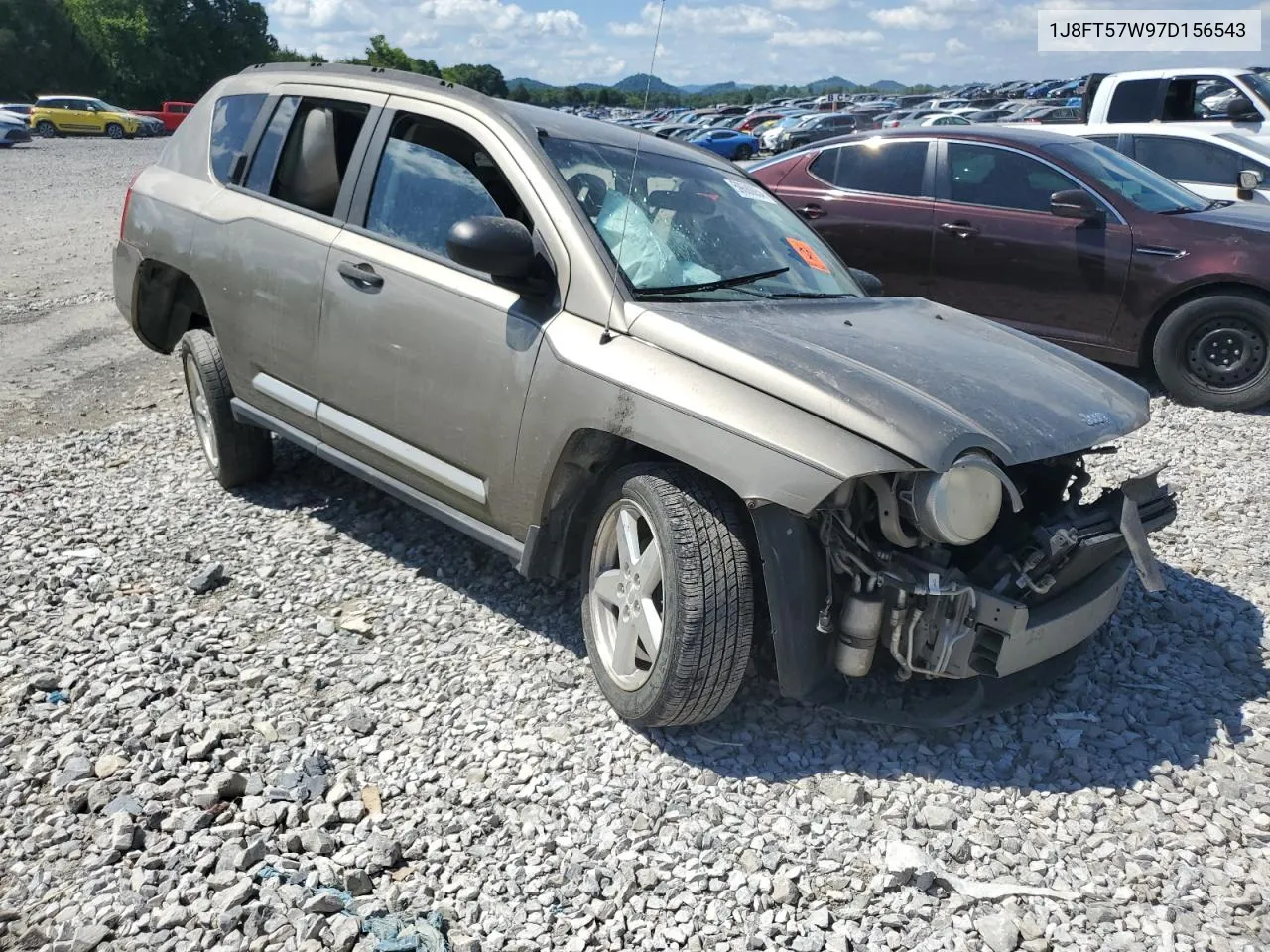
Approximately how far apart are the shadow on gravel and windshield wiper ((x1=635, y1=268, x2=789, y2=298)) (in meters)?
1.30

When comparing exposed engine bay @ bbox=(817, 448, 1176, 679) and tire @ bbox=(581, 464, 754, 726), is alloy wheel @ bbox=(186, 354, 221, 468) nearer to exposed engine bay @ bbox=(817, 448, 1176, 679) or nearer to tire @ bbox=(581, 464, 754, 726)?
tire @ bbox=(581, 464, 754, 726)

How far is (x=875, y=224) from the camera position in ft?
25.2

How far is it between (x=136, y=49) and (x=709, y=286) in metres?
72.1

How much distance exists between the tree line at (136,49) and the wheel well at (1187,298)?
154 ft

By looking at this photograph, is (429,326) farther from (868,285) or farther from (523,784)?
(868,285)

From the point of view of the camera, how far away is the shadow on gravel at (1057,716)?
3.18 metres

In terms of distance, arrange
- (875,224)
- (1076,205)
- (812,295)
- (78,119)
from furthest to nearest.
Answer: (78,119)
(875,224)
(1076,205)
(812,295)

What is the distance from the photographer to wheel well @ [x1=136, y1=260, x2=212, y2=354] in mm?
5082

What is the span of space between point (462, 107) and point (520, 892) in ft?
8.90

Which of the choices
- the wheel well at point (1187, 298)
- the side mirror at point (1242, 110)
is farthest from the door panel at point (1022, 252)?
the side mirror at point (1242, 110)

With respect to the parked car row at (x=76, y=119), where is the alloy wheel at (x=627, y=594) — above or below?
above

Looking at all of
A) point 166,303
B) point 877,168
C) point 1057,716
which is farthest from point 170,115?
point 1057,716

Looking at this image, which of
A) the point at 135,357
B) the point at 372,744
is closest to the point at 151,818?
the point at 372,744

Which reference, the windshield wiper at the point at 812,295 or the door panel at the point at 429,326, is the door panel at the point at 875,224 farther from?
the door panel at the point at 429,326
